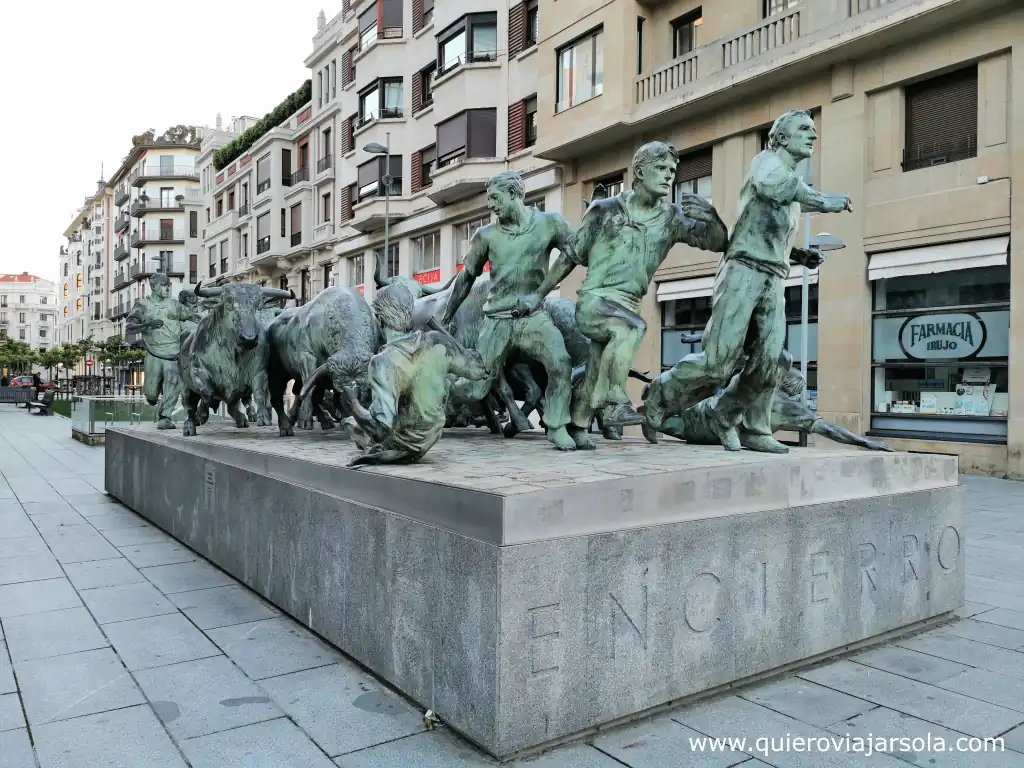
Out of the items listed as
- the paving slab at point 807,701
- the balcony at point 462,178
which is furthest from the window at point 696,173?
the paving slab at point 807,701

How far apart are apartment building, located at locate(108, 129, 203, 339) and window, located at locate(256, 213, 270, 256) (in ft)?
71.5

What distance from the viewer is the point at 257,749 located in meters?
3.17

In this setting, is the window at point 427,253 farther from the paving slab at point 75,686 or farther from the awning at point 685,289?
the paving slab at point 75,686

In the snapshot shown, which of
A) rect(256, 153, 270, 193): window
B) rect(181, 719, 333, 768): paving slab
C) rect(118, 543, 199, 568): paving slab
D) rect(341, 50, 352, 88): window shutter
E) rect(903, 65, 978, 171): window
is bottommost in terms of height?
rect(118, 543, 199, 568): paving slab

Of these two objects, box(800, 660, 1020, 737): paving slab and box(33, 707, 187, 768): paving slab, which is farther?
box(800, 660, 1020, 737): paving slab

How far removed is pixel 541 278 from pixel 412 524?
2283 millimetres

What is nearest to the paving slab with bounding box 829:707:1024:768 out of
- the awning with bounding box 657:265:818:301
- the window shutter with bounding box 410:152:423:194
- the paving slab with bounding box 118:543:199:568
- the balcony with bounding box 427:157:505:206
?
the paving slab with bounding box 118:543:199:568

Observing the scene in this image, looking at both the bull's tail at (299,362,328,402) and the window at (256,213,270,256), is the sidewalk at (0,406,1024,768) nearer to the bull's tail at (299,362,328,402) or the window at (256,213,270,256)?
the bull's tail at (299,362,328,402)

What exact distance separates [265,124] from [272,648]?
140ft

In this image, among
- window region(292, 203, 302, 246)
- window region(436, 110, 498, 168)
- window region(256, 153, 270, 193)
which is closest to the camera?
window region(436, 110, 498, 168)

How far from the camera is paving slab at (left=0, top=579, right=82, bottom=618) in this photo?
5.19 m

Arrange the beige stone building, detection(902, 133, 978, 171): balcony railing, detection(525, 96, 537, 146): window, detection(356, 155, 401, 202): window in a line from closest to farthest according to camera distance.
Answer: the beige stone building
detection(902, 133, 978, 171): balcony railing
detection(525, 96, 537, 146): window
detection(356, 155, 401, 202): window

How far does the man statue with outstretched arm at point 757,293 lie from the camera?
478 cm

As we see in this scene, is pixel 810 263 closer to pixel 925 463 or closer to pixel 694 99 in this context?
pixel 925 463
